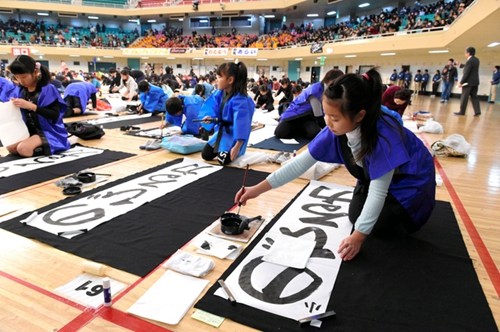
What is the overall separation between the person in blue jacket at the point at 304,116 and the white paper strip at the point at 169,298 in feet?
12.7

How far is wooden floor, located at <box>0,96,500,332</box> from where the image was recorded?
4.56 ft

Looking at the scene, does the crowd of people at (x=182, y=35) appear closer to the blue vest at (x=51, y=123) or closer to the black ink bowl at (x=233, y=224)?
the blue vest at (x=51, y=123)

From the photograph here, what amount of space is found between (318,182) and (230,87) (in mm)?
1481

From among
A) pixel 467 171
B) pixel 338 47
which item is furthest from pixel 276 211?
pixel 338 47

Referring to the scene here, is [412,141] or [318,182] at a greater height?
[412,141]

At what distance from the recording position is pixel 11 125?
3738 mm

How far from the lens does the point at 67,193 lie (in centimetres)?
279

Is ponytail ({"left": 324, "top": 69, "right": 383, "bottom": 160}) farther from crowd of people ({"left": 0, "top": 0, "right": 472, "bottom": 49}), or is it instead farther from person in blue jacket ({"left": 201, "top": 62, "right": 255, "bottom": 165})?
crowd of people ({"left": 0, "top": 0, "right": 472, "bottom": 49})

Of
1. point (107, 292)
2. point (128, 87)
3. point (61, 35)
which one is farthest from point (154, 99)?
point (61, 35)

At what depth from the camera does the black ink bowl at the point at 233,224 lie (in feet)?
7.06

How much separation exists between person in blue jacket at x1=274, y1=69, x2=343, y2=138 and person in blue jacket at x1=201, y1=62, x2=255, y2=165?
152 centimetres

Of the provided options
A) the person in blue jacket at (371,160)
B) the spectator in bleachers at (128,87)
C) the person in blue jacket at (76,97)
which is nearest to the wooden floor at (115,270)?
the person in blue jacket at (371,160)

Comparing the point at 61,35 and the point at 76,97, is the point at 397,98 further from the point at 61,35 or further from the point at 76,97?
the point at 61,35

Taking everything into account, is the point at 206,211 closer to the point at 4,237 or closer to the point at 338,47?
the point at 4,237
